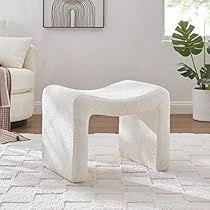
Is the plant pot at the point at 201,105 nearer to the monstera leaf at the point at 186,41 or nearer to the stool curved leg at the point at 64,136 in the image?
A: the monstera leaf at the point at 186,41

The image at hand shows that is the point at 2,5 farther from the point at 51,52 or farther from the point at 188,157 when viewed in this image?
the point at 188,157

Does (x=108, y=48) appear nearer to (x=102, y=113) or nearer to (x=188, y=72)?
(x=188, y=72)

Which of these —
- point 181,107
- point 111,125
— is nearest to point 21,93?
point 111,125

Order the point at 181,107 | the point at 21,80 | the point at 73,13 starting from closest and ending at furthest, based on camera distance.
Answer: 1. the point at 21,80
2. the point at 73,13
3. the point at 181,107

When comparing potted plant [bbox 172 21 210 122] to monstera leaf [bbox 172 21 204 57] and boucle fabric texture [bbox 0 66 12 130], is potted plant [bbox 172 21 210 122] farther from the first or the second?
boucle fabric texture [bbox 0 66 12 130]

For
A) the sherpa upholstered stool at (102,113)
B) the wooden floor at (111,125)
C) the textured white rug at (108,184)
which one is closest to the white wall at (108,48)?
the wooden floor at (111,125)

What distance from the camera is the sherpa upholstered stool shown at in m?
2.31

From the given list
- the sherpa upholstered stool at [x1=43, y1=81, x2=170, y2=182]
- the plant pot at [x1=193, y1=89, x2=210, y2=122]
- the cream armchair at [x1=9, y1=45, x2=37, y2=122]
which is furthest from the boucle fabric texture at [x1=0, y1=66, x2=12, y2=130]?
the plant pot at [x1=193, y1=89, x2=210, y2=122]

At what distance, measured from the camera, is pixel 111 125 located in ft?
13.5

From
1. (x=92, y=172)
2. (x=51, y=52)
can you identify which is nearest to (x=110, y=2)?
(x=51, y=52)

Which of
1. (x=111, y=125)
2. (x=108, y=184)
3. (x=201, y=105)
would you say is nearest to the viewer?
(x=108, y=184)

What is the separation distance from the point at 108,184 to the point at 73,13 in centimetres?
277

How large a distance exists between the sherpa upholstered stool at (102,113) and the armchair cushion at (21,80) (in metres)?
1.21

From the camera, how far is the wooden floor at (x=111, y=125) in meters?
3.88
